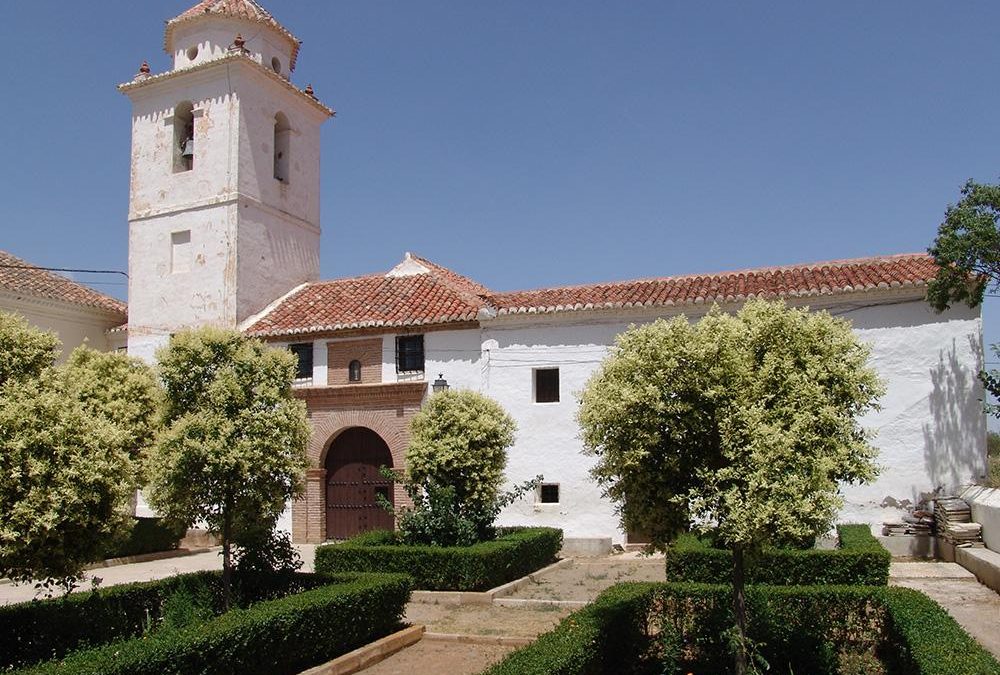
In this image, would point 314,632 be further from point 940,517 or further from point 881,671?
point 940,517

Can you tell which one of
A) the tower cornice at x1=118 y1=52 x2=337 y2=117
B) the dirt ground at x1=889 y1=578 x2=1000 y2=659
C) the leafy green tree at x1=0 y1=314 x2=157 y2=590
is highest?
the tower cornice at x1=118 y1=52 x2=337 y2=117

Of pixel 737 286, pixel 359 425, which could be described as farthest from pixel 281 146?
pixel 737 286

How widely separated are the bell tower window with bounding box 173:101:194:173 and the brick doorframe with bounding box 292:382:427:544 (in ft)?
23.1

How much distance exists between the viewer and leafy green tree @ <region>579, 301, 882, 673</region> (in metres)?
6.70

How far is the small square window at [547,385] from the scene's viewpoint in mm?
18406

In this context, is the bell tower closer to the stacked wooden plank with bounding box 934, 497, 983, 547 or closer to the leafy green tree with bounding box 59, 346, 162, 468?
the leafy green tree with bounding box 59, 346, 162, 468

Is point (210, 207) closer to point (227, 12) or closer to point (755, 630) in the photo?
point (227, 12)

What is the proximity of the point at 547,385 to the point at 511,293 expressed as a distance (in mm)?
2729

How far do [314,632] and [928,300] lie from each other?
40.3 ft

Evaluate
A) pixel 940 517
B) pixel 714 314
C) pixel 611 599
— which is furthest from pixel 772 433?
pixel 940 517

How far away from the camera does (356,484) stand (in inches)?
774

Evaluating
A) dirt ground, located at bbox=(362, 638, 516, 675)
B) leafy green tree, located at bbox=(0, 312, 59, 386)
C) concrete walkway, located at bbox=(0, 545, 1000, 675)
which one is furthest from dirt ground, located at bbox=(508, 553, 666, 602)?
A: leafy green tree, located at bbox=(0, 312, 59, 386)

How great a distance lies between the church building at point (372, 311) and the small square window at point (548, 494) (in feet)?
0.07

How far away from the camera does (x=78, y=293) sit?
2302 cm
